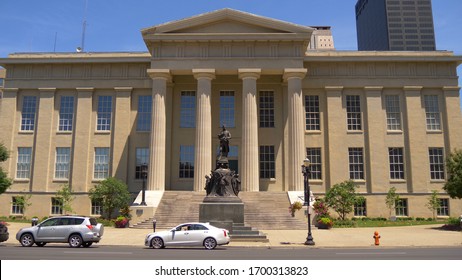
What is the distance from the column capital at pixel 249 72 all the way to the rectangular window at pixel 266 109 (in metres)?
4.36

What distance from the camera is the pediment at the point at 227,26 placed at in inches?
1574

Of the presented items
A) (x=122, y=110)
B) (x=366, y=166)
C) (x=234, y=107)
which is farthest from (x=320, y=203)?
(x=122, y=110)

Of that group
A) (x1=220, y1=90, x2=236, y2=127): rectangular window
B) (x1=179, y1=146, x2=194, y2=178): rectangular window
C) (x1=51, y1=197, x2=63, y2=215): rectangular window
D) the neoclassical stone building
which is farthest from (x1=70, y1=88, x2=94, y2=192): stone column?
(x1=220, y1=90, x2=236, y2=127): rectangular window

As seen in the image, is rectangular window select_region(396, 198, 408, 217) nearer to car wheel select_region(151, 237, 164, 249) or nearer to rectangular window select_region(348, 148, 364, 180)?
rectangular window select_region(348, 148, 364, 180)

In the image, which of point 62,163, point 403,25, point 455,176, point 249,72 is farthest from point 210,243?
point 403,25

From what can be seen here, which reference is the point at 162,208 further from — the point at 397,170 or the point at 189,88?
the point at 397,170

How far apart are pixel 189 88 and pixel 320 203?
1905 cm

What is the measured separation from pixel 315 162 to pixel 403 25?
5878 inches

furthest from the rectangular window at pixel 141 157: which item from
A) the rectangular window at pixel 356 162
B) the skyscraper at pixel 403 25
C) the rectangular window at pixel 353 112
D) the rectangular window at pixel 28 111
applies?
the skyscraper at pixel 403 25

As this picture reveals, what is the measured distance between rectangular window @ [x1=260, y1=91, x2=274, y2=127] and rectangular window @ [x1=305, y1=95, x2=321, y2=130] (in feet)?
12.0

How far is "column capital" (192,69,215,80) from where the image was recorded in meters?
39.8

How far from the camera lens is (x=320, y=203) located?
33.6 m

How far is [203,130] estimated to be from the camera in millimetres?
38844

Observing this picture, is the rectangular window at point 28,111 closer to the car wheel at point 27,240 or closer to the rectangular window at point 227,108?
the rectangular window at point 227,108
